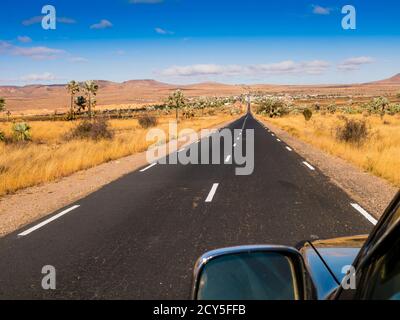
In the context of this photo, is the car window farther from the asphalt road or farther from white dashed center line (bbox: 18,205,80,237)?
white dashed center line (bbox: 18,205,80,237)

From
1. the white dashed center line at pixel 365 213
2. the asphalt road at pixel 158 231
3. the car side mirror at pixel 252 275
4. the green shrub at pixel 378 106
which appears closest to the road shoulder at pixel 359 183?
the white dashed center line at pixel 365 213

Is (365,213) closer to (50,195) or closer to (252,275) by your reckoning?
(252,275)

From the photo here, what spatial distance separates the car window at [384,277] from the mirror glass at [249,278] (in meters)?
0.56

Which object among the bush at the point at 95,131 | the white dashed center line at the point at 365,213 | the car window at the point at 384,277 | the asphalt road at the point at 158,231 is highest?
the car window at the point at 384,277

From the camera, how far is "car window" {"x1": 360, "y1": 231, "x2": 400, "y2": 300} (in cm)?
123

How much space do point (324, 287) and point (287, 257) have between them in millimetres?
256

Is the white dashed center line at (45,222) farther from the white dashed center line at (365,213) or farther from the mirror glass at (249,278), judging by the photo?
the white dashed center line at (365,213)

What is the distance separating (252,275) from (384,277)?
76cm

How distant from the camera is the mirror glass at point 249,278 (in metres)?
1.85

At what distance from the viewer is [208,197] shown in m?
9.41

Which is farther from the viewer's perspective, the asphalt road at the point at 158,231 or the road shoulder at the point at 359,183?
the road shoulder at the point at 359,183

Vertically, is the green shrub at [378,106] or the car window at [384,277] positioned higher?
the green shrub at [378,106]

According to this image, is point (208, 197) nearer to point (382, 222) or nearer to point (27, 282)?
point (27, 282)
